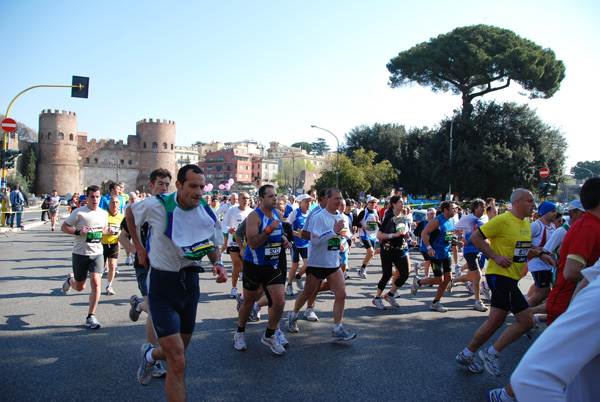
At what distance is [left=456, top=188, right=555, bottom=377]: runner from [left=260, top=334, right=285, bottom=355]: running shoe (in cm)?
189

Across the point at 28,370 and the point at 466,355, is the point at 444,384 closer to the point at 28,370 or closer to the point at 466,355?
the point at 466,355

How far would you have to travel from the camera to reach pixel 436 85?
41.4 m

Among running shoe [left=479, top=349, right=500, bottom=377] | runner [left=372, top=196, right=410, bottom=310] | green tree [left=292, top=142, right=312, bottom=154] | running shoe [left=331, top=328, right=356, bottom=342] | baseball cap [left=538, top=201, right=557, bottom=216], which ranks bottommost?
running shoe [left=331, top=328, right=356, bottom=342]

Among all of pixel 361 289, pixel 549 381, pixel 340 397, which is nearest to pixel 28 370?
pixel 340 397

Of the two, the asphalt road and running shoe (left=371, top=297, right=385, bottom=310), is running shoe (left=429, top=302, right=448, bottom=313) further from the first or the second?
running shoe (left=371, top=297, right=385, bottom=310)

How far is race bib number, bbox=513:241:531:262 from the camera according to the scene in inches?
172

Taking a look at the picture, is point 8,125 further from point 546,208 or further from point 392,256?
point 546,208

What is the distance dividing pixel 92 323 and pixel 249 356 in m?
2.32

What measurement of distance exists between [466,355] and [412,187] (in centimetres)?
4308

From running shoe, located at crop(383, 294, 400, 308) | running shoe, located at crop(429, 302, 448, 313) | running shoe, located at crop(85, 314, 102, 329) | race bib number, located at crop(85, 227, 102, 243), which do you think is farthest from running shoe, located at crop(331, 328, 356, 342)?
race bib number, located at crop(85, 227, 102, 243)

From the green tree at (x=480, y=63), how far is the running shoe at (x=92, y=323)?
37.9 metres

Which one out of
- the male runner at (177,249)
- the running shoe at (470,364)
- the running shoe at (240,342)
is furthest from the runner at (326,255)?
the male runner at (177,249)

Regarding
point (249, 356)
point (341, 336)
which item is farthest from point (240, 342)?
point (341, 336)

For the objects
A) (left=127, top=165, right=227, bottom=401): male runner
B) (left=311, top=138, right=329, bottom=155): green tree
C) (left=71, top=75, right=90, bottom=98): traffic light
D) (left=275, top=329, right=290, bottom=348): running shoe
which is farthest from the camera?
(left=311, top=138, right=329, bottom=155): green tree
